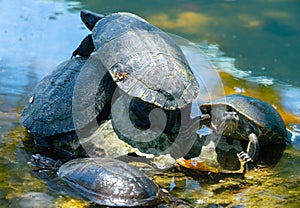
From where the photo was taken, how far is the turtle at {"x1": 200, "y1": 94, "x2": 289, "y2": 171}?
4652 mm

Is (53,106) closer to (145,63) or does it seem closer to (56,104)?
(56,104)

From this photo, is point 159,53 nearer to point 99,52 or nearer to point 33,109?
point 99,52

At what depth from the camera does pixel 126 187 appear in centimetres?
372

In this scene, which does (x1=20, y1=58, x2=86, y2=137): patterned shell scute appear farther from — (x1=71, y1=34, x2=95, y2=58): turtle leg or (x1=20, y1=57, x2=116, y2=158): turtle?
(x1=71, y1=34, x2=95, y2=58): turtle leg

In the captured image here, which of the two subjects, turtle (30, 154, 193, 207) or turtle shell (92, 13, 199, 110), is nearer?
turtle (30, 154, 193, 207)

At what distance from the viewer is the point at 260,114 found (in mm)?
4852

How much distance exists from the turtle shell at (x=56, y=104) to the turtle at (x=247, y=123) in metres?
0.99

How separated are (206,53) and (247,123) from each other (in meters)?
3.20

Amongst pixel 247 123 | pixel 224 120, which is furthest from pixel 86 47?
pixel 247 123

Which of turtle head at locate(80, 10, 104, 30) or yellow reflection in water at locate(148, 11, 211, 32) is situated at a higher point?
turtle head at locate(80, 10, 104, 30)

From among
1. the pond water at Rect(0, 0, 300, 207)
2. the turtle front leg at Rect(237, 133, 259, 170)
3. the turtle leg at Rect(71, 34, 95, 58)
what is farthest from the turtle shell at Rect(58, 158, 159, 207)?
the turtle leg at Rect(71, 34, 95, 58)

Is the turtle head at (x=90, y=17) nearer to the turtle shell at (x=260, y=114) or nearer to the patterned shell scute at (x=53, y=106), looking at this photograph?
the patterned shell scute at (x=53, y=106)

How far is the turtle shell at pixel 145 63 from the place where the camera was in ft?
14.1

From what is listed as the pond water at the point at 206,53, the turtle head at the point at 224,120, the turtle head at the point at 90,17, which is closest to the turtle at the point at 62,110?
the pond water at the point at 206,53
